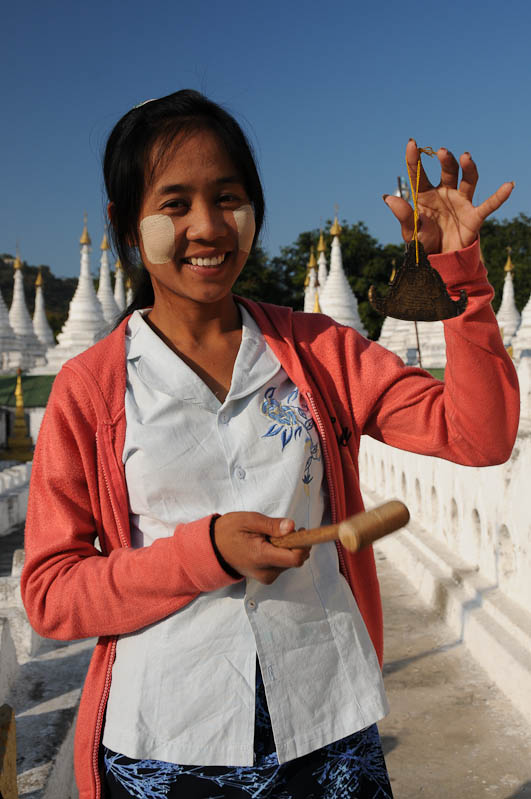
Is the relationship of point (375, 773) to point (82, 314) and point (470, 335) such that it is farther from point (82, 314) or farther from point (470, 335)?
point (82, 314)

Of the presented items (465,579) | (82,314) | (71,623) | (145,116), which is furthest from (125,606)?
(82,314)

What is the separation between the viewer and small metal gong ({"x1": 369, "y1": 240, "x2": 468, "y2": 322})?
1553 millimetres

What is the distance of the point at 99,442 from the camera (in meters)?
1.51

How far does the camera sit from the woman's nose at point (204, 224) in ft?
5.18

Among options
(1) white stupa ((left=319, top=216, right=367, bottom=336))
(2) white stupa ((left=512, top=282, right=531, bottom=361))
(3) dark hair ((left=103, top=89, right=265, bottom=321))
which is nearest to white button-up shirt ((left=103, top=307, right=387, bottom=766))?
(3) dark hair ((left=103, top=89, right=265, bottom=321))

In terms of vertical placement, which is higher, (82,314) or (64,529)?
(82,314)

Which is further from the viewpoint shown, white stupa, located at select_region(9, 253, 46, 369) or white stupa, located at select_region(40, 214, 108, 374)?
white stupa, located at select_region(9, 253, 46, 369)

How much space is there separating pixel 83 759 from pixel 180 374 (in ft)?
2.34

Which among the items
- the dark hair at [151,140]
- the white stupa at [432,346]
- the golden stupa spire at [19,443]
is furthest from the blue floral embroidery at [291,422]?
the white stupa at [432,346]

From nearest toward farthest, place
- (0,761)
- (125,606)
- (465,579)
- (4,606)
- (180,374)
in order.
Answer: (125,606), (180,374), (0,761), (4,606), (465,579)

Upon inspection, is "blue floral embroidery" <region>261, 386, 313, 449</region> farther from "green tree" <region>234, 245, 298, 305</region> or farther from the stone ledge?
"green tree" <region>234, 245, 298, 305</region>

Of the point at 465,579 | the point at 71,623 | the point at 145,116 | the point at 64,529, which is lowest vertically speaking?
the point at 465,579

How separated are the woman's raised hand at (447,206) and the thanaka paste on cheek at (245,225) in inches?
10.6

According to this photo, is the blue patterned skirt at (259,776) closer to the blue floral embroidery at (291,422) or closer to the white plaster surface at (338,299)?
the blue floral embroidery at (291,422)
